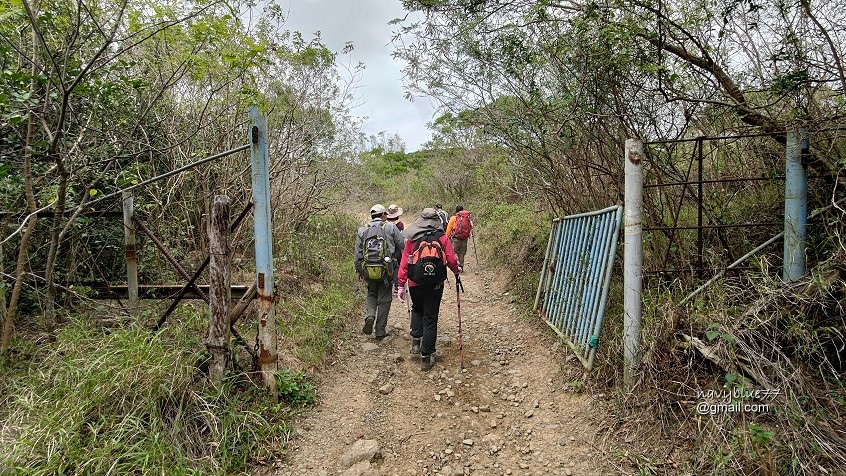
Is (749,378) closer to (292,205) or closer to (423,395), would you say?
(423,395)

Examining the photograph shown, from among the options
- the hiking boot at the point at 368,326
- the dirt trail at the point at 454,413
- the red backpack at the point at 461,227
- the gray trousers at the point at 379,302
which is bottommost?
the dirt trail at the point at 454,413

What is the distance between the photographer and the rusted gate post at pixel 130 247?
14.7 ft

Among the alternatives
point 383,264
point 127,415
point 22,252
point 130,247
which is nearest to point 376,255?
point 383,264

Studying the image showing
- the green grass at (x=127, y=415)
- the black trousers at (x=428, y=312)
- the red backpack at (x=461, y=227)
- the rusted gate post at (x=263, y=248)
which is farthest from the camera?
the red backpack at (x=461, y=227)

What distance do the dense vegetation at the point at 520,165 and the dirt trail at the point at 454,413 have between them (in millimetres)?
326

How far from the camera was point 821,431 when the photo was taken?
8.27 ft

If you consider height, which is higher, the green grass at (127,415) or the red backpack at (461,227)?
the red backpack at (461,227)

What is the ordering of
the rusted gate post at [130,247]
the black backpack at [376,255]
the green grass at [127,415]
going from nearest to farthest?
the green grass at [127,415]
the rusted gate post at [130,247]
the black backpack at [376,255]

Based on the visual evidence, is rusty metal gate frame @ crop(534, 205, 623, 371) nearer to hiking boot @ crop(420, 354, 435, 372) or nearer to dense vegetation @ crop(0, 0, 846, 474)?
dense vegetation @ crop(0, 0, 846, 474)

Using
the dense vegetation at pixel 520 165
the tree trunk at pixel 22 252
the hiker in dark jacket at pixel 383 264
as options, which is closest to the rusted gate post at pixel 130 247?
the dense vegetation at pixel 520 165

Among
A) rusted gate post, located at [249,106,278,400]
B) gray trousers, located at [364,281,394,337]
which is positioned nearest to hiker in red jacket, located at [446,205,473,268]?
gray trousers, located at [364,281,394,337]

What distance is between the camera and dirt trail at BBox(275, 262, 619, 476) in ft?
11.4

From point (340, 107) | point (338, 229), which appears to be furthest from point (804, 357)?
point (338, 229)

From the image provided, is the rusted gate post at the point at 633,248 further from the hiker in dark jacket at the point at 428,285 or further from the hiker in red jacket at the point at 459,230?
the hiker in red jacket at the point at 459,230
